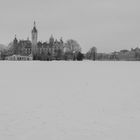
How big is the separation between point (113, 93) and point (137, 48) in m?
146

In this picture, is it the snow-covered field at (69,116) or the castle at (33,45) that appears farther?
the castle at (33,45)

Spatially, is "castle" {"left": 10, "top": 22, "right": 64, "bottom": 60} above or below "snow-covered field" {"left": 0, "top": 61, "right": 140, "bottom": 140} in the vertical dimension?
above

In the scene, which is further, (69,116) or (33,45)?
(33,45)

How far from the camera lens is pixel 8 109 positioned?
8383mm

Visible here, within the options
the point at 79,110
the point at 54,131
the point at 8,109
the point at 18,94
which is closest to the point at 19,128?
the point at 54,131

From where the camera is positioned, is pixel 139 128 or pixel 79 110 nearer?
pixel 139 128

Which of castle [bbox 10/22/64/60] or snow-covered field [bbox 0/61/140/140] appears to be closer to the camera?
snow-covered field [bbox 0/61/140/140]

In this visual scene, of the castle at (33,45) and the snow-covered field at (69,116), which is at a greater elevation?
A: the castle at (33,45)

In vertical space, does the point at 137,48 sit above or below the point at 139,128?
above

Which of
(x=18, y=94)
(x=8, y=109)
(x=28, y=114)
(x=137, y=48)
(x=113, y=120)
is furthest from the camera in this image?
(x=137, y=48)

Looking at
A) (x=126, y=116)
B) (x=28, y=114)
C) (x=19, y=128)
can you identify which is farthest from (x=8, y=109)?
(x=126, y=116)

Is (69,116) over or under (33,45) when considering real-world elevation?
under

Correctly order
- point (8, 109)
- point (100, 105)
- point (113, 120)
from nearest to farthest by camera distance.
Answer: point (113, 120) → point (8, 109) → point (100, 105)

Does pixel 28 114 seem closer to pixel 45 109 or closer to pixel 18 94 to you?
pixel 45 109
